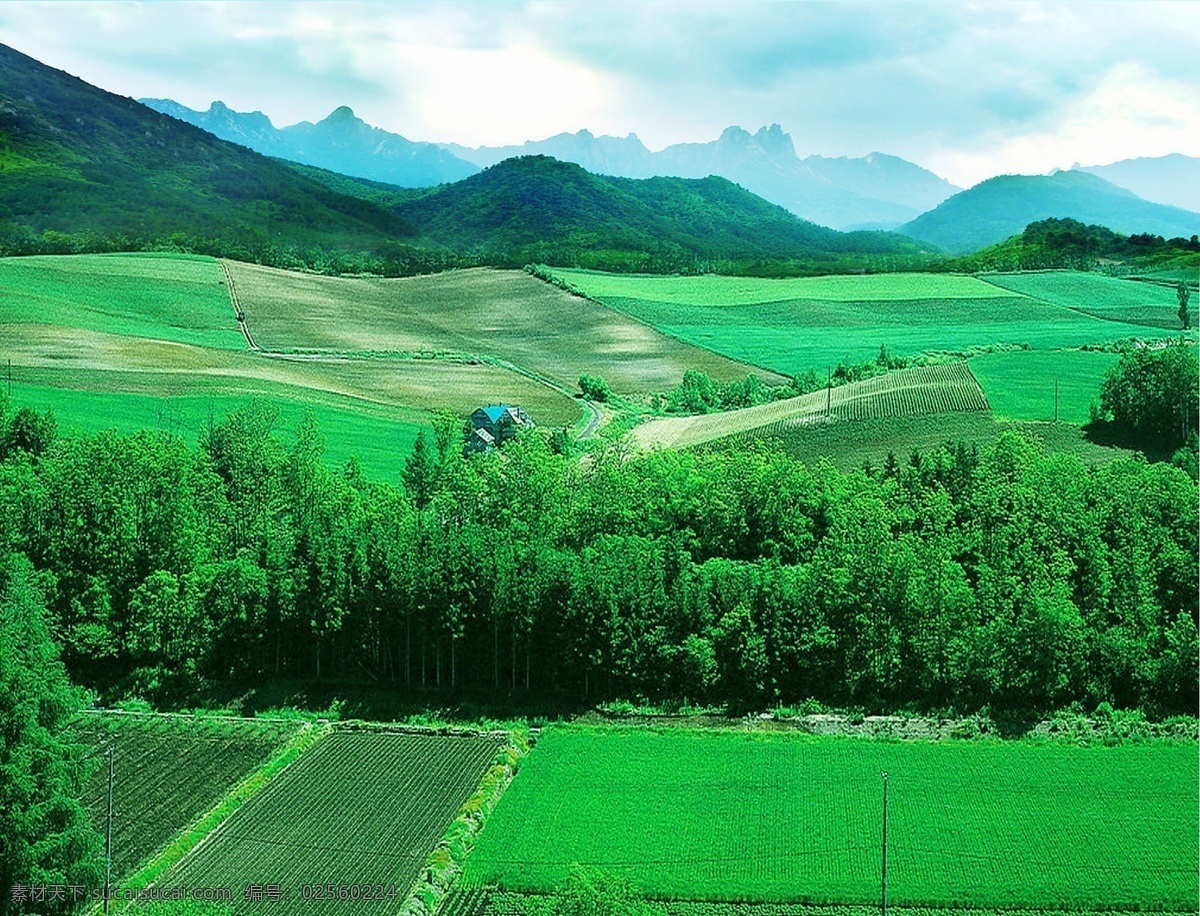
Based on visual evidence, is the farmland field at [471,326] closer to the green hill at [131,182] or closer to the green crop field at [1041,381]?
the green crop field at [1041,381]

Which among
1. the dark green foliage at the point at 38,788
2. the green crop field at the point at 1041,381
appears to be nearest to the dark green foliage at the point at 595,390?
the green crop field at the point at 1041,381

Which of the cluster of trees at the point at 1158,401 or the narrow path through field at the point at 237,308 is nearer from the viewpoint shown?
the cluster of trees at the point at 1158,401

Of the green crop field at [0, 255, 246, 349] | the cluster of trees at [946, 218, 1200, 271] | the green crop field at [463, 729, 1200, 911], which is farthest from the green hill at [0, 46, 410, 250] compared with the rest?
the green crop field at [463, 729, 1200, 911]

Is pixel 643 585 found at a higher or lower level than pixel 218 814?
higher

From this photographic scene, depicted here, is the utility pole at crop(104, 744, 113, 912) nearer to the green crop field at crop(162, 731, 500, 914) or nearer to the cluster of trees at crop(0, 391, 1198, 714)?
the green crop field at crop(162, 731, 500, 914)

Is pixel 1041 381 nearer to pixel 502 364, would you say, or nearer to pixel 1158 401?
pixel 1158 401

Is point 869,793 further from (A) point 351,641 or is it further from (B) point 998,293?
(B) point 998,293

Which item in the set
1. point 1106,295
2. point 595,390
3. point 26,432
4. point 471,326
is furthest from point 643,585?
point 1106,295
